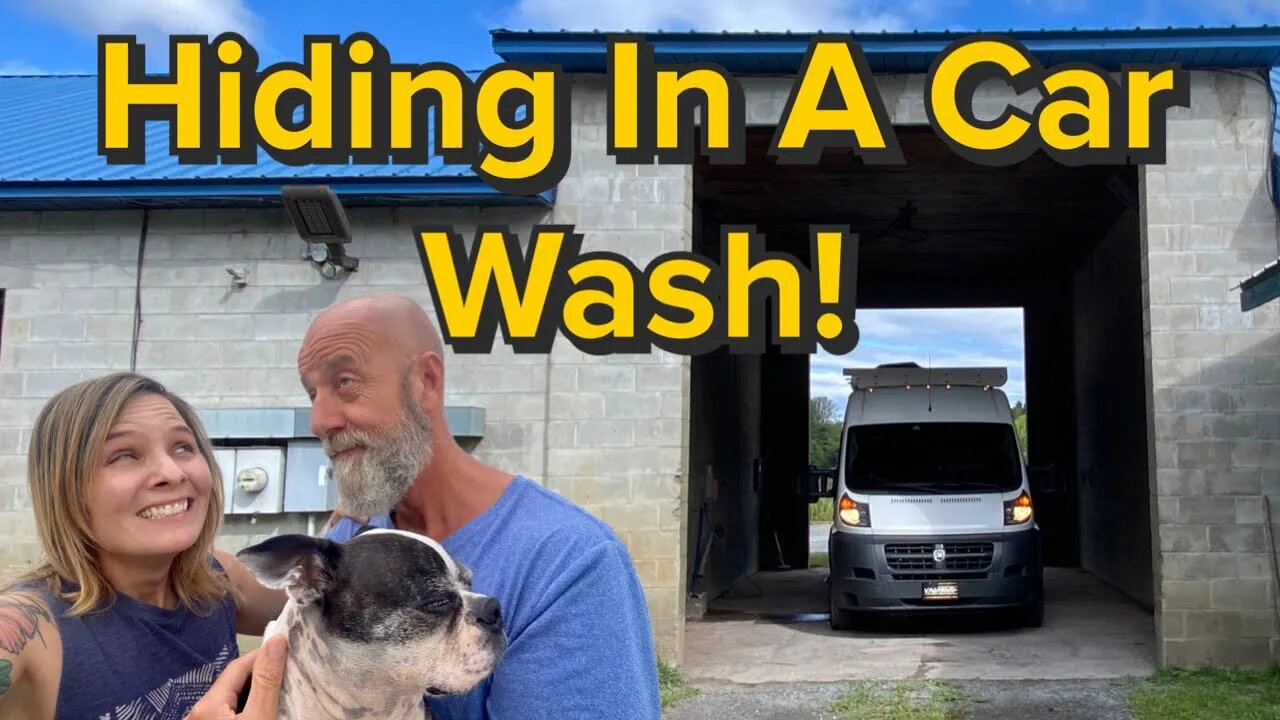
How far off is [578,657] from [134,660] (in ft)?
3.78

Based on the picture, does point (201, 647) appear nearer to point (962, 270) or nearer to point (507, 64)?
point (507, 64)

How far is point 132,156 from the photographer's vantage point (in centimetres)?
1063

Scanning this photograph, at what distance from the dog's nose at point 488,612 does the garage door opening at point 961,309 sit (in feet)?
28.7

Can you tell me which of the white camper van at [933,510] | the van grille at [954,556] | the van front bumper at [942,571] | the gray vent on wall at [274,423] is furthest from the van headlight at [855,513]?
the gray vent on wall at [274,423]

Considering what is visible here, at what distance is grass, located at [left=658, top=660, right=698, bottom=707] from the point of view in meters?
8.73

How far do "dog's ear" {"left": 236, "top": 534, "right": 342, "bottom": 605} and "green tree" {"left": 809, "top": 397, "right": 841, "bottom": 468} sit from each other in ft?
153

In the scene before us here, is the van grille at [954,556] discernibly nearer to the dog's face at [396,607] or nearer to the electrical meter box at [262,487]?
the electrical meter box at [262,487]

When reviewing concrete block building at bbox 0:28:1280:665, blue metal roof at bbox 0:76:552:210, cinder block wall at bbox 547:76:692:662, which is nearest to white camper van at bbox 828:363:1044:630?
concrete block building at bbox 0:28:1280:665

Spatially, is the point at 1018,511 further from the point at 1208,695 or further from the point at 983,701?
the point at 983,701

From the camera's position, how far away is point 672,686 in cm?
902

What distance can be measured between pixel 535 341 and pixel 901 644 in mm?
4879

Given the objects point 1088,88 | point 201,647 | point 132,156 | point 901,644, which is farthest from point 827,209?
point 201,647
